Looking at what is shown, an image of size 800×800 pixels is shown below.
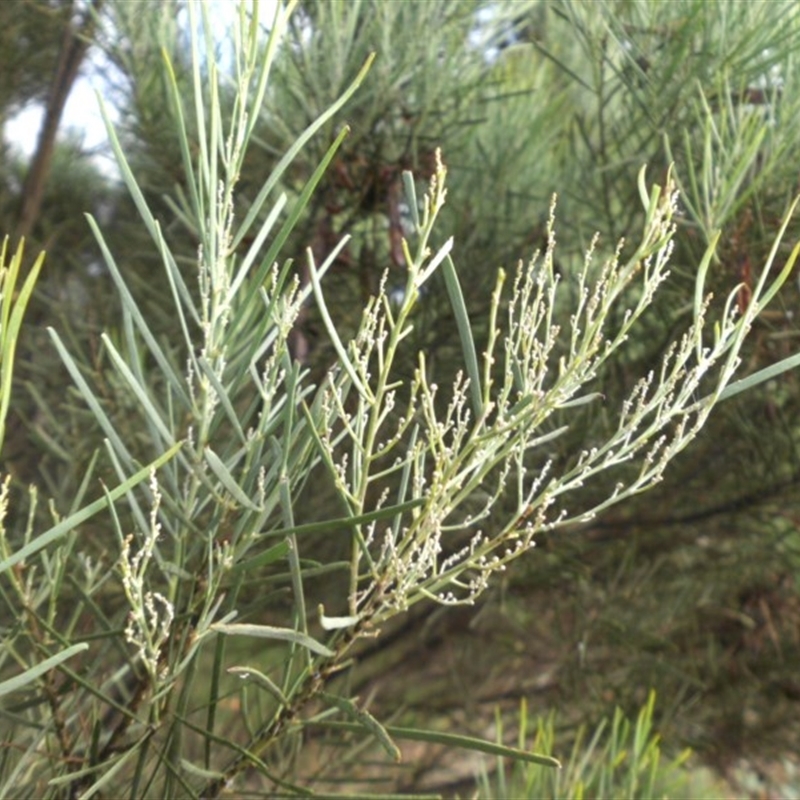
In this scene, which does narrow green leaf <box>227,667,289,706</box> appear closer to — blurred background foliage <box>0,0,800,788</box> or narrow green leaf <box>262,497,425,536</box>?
narrow green leaf <box>262,497,425,536</box>

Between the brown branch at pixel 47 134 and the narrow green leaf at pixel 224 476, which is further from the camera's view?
the brown branch at pixel 47 134

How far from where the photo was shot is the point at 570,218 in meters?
0.91

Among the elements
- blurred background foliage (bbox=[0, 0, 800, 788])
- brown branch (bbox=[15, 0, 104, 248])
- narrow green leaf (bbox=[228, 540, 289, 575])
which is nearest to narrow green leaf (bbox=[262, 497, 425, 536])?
narrow green leaf (bbox=[228, 540, 289, 575])

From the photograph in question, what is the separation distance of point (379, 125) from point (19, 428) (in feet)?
2.09

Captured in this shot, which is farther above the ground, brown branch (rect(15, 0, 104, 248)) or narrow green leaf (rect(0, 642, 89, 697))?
narrow green leaf (rect(0, 642, 89, 697))

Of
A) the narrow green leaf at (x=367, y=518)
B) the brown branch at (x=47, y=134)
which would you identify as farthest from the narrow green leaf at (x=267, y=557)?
the brown branch at (x=47, y=134)

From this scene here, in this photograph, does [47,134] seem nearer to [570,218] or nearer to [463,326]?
[570,218]

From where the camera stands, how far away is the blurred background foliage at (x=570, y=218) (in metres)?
0.68

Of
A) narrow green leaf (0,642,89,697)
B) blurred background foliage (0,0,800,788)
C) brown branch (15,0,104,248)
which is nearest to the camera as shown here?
narrow green leaf (0,642,89,697)

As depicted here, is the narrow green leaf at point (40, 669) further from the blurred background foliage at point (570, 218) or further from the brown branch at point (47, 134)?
the brown branch at point (47, 134)

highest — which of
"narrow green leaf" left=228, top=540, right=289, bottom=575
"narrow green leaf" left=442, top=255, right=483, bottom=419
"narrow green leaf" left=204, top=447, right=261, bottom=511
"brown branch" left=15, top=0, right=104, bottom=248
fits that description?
"narrow green leaf" left=442, top=255, right=483, bottom=419

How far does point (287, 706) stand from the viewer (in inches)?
16.1

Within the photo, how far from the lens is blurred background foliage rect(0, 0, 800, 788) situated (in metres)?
0.68

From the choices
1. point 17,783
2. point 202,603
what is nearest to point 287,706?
point 202,603
